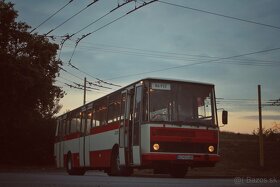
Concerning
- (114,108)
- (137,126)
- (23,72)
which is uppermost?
(23,72)

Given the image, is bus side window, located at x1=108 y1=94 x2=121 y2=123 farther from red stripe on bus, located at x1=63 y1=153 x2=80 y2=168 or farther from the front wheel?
red stripe on bus, located at x1=63 y1=153 x2=80 y2=168

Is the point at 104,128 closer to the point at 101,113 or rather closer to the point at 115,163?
the point at 101,113

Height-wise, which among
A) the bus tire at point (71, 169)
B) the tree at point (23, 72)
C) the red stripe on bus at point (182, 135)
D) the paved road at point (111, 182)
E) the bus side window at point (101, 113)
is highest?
the tree at point (23, 72)

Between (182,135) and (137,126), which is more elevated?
(137,126)

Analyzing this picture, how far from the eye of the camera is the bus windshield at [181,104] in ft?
Answer: 56.2

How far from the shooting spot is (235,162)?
41.4 metres

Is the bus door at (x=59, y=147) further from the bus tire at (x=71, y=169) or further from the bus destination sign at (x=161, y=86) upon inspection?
the bus destination sign at (x=161, y=86)

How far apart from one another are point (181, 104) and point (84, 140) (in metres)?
7.74

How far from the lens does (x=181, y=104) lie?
17.4 m

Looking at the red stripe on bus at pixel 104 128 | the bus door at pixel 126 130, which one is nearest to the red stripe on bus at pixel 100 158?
the red stripe on bus at pixel 104 128

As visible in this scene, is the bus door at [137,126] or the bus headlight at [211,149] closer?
the bus door at [137,126]

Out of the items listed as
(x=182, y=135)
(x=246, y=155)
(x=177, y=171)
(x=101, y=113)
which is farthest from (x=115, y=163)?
(x=246, y=155)

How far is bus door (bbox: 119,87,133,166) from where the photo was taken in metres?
18.0

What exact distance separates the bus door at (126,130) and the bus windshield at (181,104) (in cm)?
132
